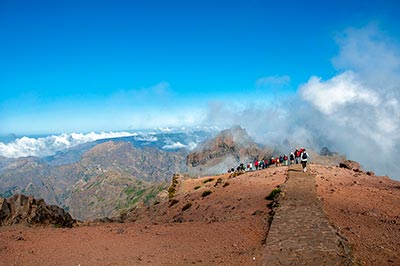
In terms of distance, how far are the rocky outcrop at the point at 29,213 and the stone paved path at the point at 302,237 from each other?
24395mm

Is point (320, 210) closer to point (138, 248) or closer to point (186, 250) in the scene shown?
point (186, 250)

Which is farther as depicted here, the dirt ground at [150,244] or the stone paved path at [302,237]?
the dirt ground at [150,244]

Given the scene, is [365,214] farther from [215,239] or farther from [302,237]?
[215,239]

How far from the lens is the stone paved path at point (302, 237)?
1623 centimetres

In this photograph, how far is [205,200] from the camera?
43344mm

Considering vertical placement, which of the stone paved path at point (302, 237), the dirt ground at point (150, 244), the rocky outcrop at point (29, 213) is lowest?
the rocky outcrop at point (29, 213)

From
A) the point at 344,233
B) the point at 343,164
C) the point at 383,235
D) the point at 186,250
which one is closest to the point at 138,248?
the point at 186,250

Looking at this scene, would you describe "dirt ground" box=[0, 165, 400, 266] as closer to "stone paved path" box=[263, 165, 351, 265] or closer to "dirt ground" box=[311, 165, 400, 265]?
"dirt ground" box=[311, 165, 400, 265]

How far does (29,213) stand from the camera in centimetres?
3484

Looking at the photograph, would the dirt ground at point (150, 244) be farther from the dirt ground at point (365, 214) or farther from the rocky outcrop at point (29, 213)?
the rocky outcrop at point (29, 213)

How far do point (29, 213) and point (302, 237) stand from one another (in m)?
29.2

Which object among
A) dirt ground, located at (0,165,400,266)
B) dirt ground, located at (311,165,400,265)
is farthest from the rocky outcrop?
dirt ground, located at (311,165,400,265)

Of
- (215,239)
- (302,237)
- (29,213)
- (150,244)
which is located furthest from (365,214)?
(29,213)

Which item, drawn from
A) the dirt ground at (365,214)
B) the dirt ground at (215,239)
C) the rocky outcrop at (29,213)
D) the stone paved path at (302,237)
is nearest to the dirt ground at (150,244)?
the dirt ground at (215,239)
